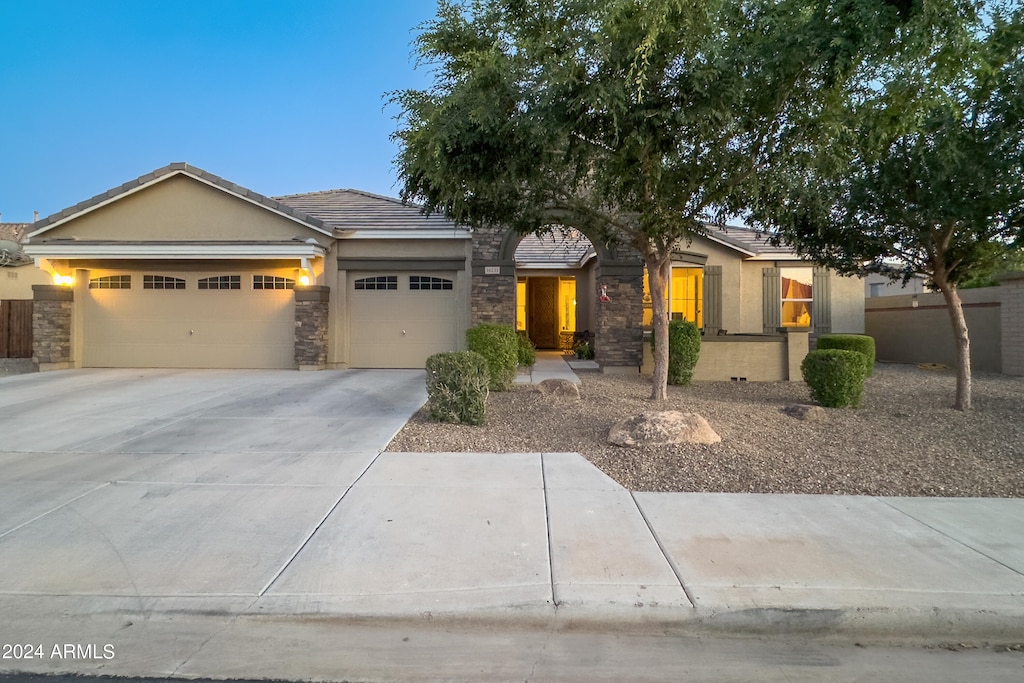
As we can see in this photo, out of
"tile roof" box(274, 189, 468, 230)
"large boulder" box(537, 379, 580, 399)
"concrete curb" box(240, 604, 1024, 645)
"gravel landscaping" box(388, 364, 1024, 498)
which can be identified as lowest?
"concrete curb" box(240, 604, 1024, 645)

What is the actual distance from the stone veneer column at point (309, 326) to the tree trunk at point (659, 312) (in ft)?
27.0

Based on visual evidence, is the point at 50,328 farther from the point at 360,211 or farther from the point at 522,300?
the point at 522,300

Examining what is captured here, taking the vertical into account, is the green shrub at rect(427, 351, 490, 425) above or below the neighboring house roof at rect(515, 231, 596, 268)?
below

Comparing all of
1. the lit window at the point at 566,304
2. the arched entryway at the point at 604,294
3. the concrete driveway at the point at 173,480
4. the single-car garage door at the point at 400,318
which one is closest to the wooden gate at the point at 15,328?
the concrete driveway at the point at 173,480

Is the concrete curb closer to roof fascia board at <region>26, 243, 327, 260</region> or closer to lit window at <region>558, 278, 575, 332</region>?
→ roof fascia board at <region>26, 243, 327, 260</region>

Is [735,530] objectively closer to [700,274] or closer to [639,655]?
[639,655]

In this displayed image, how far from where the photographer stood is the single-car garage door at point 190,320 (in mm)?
15367

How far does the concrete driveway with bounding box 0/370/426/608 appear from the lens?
4109 millimetres

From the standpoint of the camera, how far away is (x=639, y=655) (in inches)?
131

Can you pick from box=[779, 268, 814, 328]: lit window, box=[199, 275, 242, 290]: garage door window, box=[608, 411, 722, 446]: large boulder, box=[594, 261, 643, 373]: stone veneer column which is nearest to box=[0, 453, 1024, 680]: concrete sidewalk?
box=[608, 411, 722, 446]: large boulder

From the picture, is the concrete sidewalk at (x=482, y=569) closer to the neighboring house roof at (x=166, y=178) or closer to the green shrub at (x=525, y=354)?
the green shrub at (x=525, y=354)

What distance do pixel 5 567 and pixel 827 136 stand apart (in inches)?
350

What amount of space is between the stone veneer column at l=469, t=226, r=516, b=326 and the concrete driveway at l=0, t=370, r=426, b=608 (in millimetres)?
3714

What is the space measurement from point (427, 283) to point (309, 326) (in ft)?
9.82
